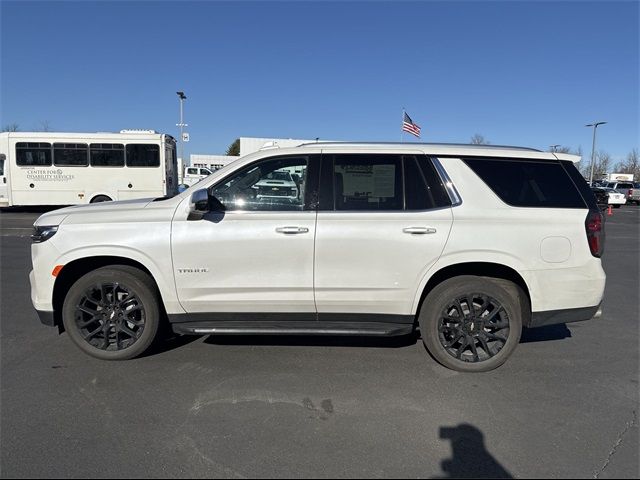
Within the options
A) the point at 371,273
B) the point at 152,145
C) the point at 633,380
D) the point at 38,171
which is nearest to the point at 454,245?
the point at 371,273

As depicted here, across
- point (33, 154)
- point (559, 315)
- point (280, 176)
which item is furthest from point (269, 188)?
point (33, 154)

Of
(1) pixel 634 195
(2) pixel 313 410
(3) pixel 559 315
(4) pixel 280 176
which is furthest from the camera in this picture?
(1) pixel 634 195

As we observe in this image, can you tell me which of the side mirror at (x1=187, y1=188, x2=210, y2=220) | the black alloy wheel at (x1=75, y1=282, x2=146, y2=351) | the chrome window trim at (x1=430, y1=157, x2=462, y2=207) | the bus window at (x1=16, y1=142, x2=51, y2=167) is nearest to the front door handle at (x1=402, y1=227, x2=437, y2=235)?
the chrome window trim at (x1=430, y1=157, x2=462, y2=207)

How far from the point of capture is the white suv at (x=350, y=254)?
371cm

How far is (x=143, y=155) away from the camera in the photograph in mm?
17000

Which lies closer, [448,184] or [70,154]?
[448,184]

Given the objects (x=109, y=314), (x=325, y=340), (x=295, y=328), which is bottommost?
(x=325, y=340)

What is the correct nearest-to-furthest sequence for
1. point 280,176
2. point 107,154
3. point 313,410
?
point 313,410 → point 280,176 → point 107,154

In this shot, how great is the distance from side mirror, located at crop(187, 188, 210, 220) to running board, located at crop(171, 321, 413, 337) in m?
0.96

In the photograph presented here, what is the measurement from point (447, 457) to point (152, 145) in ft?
55.3

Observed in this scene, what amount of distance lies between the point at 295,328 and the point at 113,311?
164 cm

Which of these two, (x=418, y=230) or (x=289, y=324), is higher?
(x=418, y=230)

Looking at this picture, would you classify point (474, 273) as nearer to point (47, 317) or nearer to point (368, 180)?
point (368, 180)

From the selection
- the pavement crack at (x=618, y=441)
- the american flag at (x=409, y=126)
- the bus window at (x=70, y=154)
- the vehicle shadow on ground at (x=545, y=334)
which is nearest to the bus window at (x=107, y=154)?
the bus window at (x=70, y=154)
